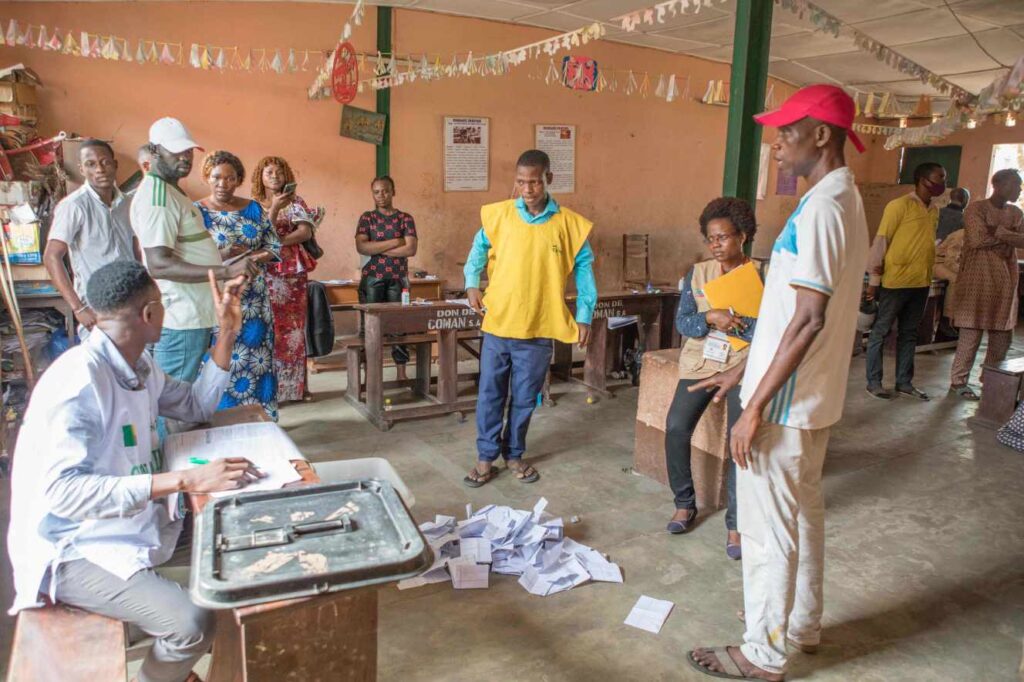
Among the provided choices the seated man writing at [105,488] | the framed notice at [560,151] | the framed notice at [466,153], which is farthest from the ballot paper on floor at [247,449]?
the framed notice at [560,151]

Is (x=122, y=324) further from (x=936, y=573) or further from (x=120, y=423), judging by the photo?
(x=936, y=573)

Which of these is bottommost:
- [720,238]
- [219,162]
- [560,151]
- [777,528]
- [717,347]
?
[777,528]

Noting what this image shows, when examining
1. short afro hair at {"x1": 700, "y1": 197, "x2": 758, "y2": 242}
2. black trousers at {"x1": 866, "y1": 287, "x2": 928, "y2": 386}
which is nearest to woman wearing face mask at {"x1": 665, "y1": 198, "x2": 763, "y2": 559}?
short afro hair at {"x1": 700, "y1": 197, "x2": 758, "y2": 242}

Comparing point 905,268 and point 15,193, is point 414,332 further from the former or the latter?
point 905,268

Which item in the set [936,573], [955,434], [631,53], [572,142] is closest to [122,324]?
[936,573]

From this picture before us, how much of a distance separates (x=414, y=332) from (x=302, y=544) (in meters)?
3.81

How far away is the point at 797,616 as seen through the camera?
2.55 metres

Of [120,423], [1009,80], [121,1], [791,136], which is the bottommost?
[120,423]

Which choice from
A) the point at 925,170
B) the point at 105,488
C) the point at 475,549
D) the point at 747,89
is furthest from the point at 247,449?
the point at 925,170

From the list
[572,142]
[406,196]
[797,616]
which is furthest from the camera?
[572,142]

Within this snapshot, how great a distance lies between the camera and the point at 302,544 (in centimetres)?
142

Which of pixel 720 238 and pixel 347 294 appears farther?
pixel 347 294

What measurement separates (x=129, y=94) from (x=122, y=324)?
5.60m

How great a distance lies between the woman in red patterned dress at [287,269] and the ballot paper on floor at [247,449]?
2654 millimetres
